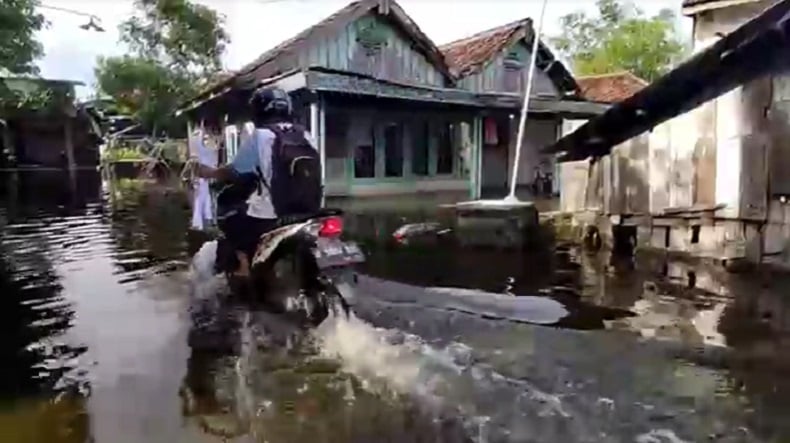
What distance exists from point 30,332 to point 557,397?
419cm

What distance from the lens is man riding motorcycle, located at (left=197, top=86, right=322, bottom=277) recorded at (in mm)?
5512

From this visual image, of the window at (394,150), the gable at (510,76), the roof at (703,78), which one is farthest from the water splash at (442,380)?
the gable at (510,76)

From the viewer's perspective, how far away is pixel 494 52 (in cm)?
2117

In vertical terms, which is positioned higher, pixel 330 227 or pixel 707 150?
pixel 707 150

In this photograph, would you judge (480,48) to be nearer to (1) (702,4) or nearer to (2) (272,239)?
(1) (702,4)

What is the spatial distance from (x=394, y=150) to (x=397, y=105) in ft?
6.05

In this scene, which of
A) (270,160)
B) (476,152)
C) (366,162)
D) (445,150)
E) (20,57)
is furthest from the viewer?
(20,57)

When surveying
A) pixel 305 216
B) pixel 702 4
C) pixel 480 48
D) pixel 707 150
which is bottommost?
pixel 305 216

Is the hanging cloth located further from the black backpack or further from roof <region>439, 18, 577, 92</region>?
the black backpack

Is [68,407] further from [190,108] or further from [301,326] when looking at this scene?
[190,108]

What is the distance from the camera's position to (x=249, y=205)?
19.1 ft

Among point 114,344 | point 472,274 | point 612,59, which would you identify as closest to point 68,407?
point 114,344

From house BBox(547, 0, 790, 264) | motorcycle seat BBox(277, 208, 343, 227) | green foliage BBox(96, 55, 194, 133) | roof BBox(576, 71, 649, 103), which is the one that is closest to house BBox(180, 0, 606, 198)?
roof BBox(576, 71, 649, 103)

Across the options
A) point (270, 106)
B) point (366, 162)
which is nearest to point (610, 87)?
point (366, 162)
